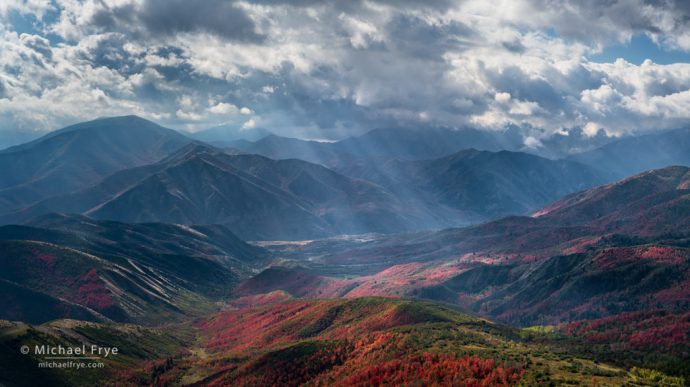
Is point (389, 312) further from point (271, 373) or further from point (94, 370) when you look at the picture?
A: point (94, 370)

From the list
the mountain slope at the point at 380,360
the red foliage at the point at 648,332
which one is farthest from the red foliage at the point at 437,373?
the red foliage at the point at 648,332

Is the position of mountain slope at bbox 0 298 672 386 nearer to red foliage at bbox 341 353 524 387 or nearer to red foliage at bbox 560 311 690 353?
red foliage at bbox 341 353 524 387

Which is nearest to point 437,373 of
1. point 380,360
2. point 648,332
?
point 380,360

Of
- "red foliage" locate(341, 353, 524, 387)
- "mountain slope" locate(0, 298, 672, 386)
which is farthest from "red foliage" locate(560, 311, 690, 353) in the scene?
"red foliage" locate(341, 353, 524, 387)

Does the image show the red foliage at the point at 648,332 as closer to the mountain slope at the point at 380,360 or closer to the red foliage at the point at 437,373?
the mountain slope at the point at 380,360

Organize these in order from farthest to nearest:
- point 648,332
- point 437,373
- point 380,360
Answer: point 648,332
point 380,360
point 437,373

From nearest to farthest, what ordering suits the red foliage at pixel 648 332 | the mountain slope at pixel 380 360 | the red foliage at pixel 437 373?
the red foliage at pixel 437 373 → the mountain slope at pixel 380 360 → the red foliage at pixel 648 332

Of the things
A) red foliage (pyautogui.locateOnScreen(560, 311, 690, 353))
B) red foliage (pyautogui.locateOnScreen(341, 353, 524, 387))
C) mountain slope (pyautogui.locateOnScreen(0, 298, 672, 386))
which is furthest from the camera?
red foliage (pyautogui.locateOnScreen(560, 311, 690, 353))

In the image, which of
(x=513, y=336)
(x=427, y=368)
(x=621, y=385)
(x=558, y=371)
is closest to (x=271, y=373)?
(x=427, y=368)

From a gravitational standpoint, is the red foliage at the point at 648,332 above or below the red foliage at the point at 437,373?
below

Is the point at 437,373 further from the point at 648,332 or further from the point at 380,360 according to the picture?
the point at 648,332

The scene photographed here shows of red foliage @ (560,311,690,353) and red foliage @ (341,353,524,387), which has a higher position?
red foliage @ (341,353,524,387)
